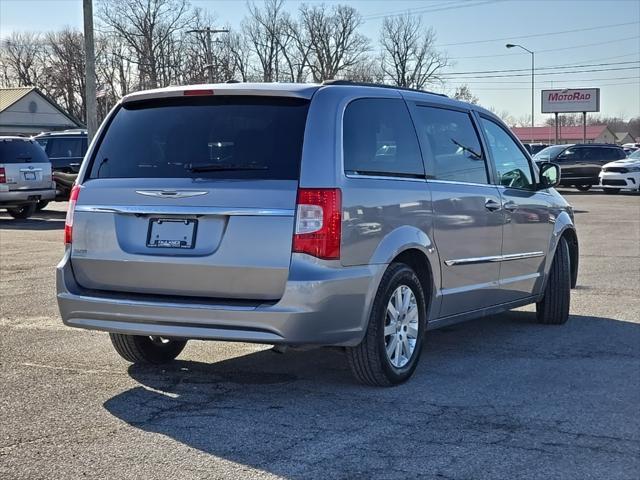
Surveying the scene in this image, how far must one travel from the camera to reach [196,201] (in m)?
5.18

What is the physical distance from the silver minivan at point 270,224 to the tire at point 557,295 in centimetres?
179

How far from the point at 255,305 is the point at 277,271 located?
9.0 inches

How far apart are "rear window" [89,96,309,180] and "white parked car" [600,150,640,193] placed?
28.9 m

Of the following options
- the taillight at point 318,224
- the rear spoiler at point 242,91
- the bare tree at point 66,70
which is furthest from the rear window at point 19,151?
the bare tree at point 66,70

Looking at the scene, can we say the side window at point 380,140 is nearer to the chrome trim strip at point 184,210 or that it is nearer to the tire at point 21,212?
the chrome trim strip at point 184,210

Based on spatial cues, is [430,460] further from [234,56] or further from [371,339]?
[234,56]

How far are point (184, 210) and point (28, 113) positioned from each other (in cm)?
6995

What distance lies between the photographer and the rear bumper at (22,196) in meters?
19.8

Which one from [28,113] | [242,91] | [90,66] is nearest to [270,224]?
[242,91]

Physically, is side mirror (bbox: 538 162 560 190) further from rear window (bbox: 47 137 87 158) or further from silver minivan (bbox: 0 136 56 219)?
rear window (bbox: 47 137 87 158)

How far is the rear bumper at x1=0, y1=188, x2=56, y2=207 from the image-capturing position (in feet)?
65.0

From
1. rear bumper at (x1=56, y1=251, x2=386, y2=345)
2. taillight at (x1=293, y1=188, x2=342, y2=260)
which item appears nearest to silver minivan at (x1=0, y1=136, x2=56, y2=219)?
rear bumper at (x1=56, y1=251, x2=386, y2=345)

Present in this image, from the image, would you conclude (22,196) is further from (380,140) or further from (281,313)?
(281,313)

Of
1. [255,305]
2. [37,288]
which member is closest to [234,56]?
[37,288]
